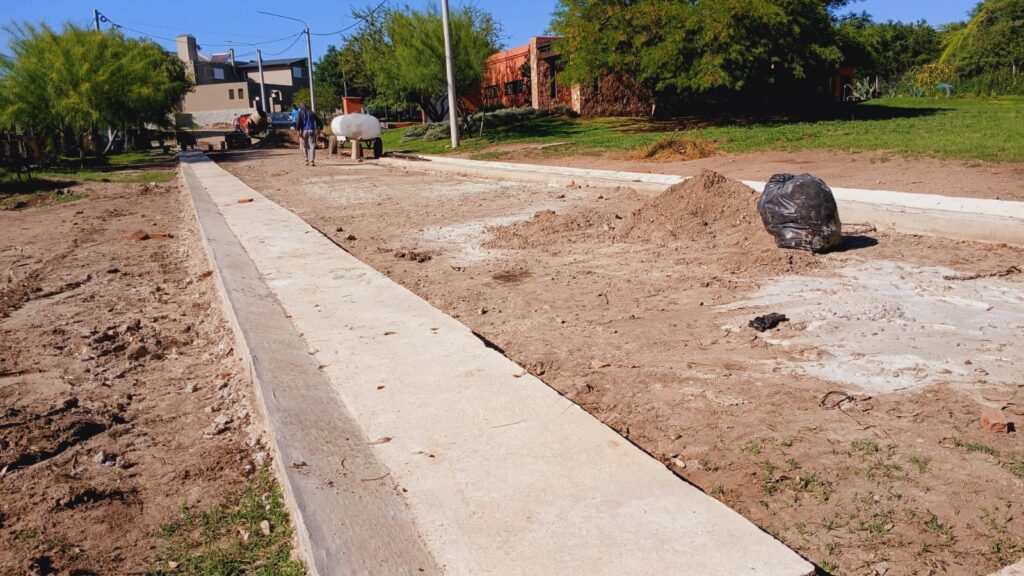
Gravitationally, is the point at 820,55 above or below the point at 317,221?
above

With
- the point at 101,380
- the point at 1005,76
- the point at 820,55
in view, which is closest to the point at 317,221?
the point at 101,380

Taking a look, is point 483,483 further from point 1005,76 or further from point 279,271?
point 1005,76

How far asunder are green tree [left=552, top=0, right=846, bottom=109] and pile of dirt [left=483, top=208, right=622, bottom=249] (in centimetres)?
1609

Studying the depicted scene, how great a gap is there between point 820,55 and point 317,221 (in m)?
19.9

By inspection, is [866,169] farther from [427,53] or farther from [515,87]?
[515,87]

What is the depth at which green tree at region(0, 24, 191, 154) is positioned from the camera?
26391 mm

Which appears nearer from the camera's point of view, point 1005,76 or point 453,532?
point 453,532

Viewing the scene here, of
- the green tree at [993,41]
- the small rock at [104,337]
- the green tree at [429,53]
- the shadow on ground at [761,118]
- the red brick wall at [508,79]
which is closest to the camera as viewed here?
the small rock at [104,337]

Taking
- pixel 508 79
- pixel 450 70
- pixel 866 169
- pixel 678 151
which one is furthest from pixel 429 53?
pixel 866 169

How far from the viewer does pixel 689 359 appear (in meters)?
4.56

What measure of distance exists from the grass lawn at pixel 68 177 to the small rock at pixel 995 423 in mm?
17562

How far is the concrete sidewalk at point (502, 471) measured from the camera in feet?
8.14

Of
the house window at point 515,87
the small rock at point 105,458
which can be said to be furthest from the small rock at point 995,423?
the house window at point 515,87

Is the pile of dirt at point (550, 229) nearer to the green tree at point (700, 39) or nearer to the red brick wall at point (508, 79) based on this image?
the green tree at point (700, 39)
